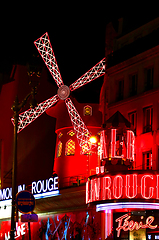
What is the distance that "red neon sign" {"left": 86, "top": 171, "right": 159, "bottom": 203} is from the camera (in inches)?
665

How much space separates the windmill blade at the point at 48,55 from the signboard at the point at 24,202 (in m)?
12.7

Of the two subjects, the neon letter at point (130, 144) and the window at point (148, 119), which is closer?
the neon letter at point (130, 144)

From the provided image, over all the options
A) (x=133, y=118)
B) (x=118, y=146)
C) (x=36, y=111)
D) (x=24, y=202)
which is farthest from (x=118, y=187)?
(x=36, y=111)

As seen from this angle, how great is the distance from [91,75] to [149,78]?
409 cm

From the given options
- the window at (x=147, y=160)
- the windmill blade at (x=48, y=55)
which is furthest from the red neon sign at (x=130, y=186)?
the windmill blade at (x=48, y=55)

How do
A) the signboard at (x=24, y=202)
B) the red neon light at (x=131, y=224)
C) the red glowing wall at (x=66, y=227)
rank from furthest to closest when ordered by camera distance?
the red glowing wall at (x=66, y=227)
the red neon light at (x=131, y=224)
the signboard at (x=24, y=202)

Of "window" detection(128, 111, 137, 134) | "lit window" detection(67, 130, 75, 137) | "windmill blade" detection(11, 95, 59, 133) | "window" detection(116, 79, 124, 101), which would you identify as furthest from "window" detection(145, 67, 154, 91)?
"lit window" detection(67, 130, 75, 137)

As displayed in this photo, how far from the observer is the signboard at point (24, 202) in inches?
454

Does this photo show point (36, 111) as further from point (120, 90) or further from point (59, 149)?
point (120, 90)

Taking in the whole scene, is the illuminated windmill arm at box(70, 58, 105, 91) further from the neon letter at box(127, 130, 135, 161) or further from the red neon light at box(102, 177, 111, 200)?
the red neon light at box(102, 177, 111, 200)

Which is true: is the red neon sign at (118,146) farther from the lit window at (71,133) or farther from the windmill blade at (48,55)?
the lit window at (71,133)

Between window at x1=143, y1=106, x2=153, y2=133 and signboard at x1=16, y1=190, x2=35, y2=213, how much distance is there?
816cm

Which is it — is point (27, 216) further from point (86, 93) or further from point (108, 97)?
point (86, 93)

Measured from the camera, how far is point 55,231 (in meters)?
23.8
